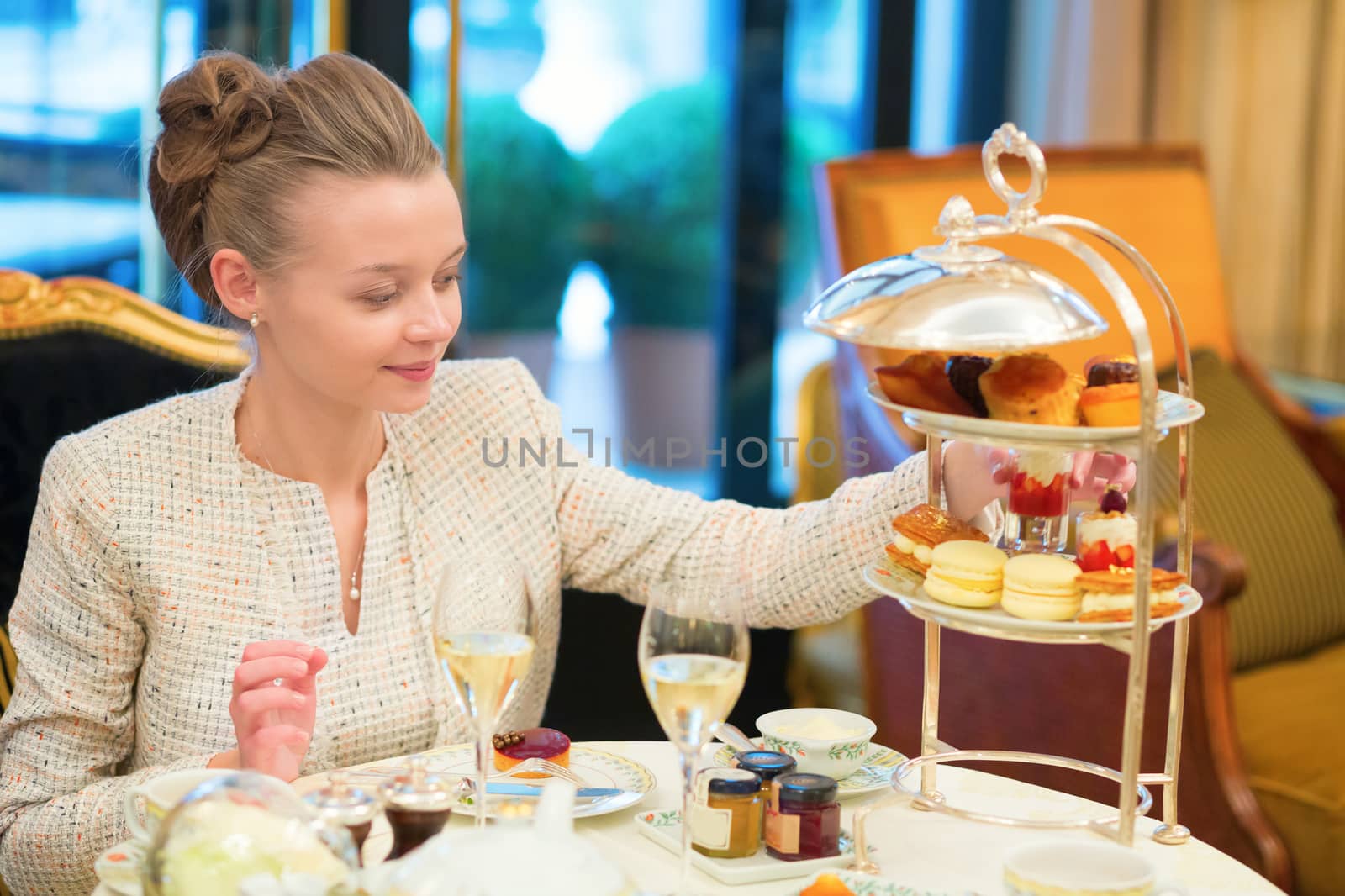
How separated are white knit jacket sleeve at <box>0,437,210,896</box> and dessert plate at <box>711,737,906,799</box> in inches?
21.7

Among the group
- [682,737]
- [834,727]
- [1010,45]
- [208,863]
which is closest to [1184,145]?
[1010,45]

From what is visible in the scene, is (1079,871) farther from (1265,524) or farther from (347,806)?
(1265,524)

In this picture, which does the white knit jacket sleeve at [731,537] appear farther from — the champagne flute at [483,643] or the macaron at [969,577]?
the champagne flute at [483,643]

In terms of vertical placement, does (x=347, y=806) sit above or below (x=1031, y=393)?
below

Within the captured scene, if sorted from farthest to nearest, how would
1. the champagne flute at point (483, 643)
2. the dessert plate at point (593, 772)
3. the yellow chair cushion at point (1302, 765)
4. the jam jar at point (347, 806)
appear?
1. the yellow chair cushion at point (1302, 765)
2. the dessert plate at point (593, 772)
3. the champagne flute at point (483, 643)
4. the jam jar at point (347, 806)

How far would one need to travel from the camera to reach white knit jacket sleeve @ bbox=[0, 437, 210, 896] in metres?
1.56

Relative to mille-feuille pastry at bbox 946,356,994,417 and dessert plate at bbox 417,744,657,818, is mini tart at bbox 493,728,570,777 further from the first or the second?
mille-feuille pastry at bbox 946,356,994,417

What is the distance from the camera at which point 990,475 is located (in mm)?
1524

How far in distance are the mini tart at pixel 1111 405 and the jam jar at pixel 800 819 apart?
1.31ft

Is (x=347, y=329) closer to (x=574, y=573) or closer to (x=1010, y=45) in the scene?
(x=574, y=573)

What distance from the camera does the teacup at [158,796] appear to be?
1.13 meters

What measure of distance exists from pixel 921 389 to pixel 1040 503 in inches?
6.5

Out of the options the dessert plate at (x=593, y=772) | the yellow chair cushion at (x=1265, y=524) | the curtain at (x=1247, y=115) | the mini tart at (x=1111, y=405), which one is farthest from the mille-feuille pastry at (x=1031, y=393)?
the curtain at (x=1247, y=115)

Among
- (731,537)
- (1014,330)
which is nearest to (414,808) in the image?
(1014,330)
